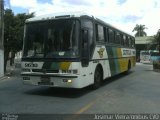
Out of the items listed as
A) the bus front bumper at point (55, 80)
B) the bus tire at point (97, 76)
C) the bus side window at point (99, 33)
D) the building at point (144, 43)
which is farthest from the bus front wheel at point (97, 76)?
the building at point (144, 43)

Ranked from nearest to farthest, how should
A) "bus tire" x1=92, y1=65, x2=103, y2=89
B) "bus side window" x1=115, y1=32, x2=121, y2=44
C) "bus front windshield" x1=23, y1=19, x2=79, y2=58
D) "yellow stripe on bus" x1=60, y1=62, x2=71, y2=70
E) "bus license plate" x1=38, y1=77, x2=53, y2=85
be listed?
"yellow stripe on bus" x1=60, y1=62, x2=71, y2=70, "bus front windshield" x1=23, y1=19, x2=79, y2=58, "bus license plate" x1=38, y1=77, x2=53, y2=85, "bus tire" x1=92, y1=65, x2=103, y2=89, "bus side window" x1=115, y1=32, x2=121, y2=44

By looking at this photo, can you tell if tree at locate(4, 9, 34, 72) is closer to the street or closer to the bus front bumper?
the street

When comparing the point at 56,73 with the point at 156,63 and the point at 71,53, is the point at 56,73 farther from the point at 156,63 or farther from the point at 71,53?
the point at 156,63

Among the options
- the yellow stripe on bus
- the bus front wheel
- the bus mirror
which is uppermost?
the bus mirror

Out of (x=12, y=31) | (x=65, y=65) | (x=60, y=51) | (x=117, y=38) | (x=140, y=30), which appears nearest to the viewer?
(x=65, y=65)

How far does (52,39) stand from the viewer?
1170 centimetres

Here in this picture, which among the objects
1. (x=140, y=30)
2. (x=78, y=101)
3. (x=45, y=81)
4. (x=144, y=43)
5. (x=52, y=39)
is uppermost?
(x=140, y=30)

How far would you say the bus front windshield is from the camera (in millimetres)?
11375

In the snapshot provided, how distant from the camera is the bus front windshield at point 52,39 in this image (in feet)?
37.3

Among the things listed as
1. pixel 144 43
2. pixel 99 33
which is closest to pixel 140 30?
pixel 144 43

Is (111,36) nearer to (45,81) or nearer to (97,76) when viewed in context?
(97,76)

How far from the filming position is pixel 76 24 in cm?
1153

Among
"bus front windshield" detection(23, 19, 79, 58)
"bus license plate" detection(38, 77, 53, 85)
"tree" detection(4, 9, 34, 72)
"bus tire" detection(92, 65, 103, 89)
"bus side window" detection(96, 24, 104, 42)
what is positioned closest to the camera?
"bus front windshield" detection(23, 19, 79, 58)

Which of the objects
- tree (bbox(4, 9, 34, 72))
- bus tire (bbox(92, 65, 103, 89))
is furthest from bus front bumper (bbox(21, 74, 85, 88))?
tree (bbox(4, 9, 34, 72))
